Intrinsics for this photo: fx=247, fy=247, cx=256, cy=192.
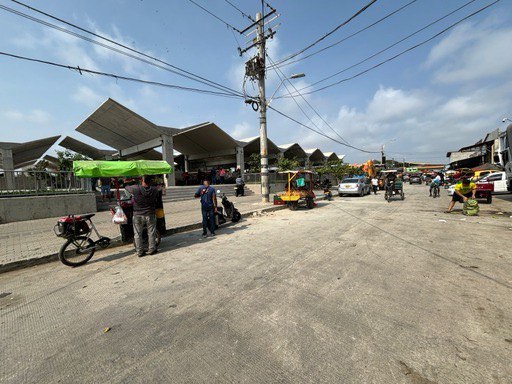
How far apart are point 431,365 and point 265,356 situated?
1417mm

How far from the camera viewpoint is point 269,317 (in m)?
2.92

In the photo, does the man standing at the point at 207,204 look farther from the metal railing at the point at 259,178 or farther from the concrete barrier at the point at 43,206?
the metal railing at the point at 259,178

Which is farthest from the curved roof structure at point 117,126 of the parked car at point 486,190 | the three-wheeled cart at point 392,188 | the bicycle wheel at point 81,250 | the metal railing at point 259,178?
the parked car at point 486,190

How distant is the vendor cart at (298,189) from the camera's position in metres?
12.8

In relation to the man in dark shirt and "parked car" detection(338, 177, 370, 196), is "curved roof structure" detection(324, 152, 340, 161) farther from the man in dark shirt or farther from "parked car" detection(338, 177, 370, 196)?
the man in dark shirt

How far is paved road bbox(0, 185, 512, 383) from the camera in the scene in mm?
2137

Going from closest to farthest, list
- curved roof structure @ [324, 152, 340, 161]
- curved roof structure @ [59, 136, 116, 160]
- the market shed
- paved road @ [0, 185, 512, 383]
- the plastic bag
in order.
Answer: paved road @ [0, 185, 512, 383]
the plastic bag
curved roof structure @ [59, 136, 116, 160]
the market shed
curved roof structure @ [324, 152, 340, 161]

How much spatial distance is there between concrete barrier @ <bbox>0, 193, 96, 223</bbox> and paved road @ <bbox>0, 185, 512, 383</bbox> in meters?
6.76

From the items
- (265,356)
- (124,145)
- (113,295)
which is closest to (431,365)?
(265,356)

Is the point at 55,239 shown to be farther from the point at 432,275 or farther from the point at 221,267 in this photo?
the point at 432,275

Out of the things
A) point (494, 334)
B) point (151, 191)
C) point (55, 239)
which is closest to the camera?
point (494, 334)

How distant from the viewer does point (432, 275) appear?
3977 millimetres

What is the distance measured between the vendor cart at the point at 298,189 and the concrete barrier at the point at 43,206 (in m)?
9.74

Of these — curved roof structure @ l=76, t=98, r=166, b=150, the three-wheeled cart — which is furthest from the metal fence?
the three-wheeled cart
